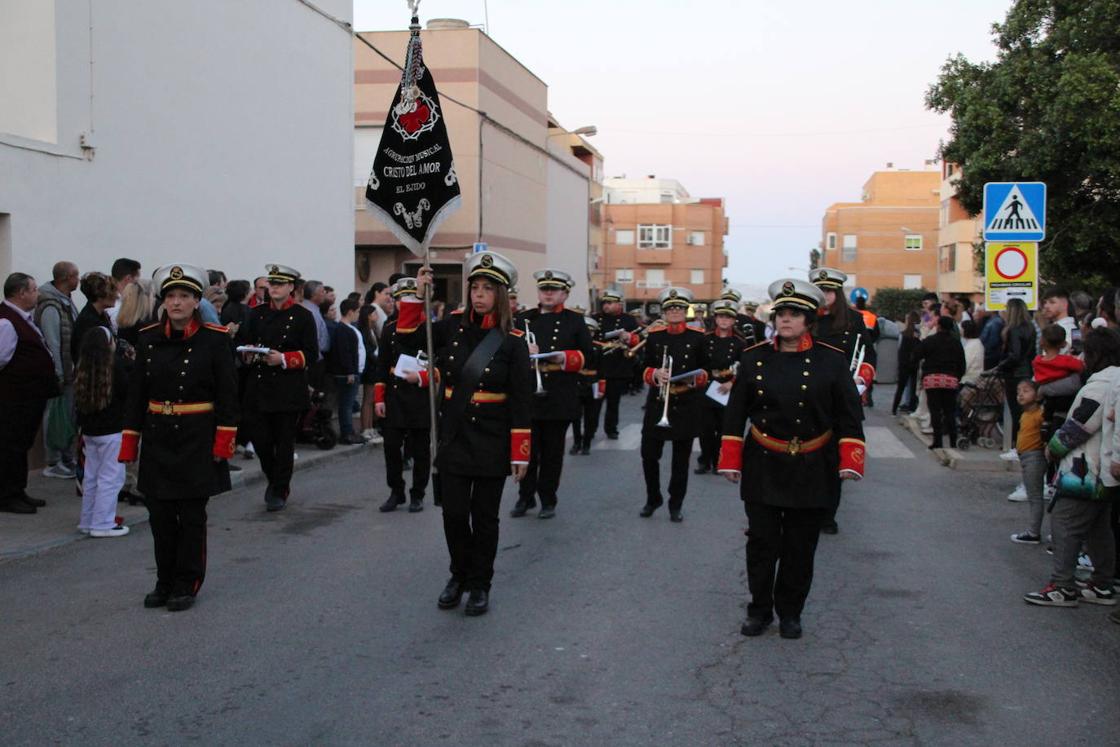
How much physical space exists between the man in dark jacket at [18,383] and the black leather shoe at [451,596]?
4650mm

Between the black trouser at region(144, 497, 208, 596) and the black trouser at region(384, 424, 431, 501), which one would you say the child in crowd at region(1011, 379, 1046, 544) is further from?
the black trouser at region(144, 497, 208, 596)

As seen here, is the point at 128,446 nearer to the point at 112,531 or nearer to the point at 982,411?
the point at 112,531

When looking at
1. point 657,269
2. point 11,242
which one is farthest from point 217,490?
point 657,269

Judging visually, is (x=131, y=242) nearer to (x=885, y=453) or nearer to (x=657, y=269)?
(x=885, y=453)

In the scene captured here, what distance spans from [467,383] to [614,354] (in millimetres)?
9778

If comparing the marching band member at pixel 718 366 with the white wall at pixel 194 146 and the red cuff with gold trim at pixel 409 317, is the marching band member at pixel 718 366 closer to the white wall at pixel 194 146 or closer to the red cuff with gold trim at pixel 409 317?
the red cuff with gold trim at pixel 409 317

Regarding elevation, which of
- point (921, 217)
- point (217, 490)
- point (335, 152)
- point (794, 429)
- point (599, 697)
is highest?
point (921, 217)

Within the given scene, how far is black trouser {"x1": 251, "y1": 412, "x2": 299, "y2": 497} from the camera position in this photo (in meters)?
10.3

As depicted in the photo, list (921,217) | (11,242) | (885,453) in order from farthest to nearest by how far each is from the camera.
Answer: (921,217) → (885,453) → (11,242)

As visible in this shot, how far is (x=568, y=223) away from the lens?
45000 mm

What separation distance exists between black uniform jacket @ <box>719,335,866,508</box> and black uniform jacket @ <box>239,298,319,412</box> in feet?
16.4

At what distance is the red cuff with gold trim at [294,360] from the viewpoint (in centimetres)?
1014

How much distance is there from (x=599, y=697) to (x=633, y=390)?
21098 millimetres

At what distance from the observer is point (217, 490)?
22.8ft
